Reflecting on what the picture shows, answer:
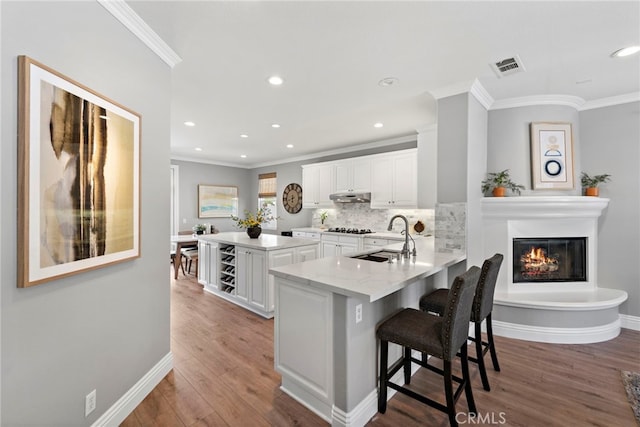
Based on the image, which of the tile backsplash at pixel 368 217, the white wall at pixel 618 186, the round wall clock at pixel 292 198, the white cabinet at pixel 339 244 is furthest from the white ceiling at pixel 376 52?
the round wall clock at pixel 292 198

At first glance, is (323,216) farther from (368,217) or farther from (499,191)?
(499,191)

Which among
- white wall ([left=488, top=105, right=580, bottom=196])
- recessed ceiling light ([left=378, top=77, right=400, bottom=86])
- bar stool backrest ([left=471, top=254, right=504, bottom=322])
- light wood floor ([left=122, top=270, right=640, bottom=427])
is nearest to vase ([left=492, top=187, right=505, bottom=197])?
white wall ([left=488, top=105, right=580, bottom=196])

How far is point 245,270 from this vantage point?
3.76 metres

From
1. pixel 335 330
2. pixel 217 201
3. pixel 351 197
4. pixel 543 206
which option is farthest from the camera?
pixel 217 201

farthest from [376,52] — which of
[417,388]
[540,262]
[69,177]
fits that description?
[540,262]

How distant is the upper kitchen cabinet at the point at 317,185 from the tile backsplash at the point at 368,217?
0.38 metres

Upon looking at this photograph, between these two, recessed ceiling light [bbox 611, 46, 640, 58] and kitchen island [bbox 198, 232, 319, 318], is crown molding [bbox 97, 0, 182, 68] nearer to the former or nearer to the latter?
kitchen island [bbox 198, 232, 319, 318]

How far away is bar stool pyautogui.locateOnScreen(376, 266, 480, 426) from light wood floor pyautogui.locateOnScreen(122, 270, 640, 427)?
0.76ft

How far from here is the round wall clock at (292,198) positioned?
6977 millimetres

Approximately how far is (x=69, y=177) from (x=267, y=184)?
6.48 meters

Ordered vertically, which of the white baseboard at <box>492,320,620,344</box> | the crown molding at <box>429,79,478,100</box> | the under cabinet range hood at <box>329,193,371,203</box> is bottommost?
the white baseboard at <box>492,320,620,344</box>

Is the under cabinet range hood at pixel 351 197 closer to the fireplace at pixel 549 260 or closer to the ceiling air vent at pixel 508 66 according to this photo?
the fireplace at pixel 549 260

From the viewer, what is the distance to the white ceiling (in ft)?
5.92

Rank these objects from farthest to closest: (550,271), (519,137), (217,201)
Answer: (217,201) < (550,271) < (519,137)
